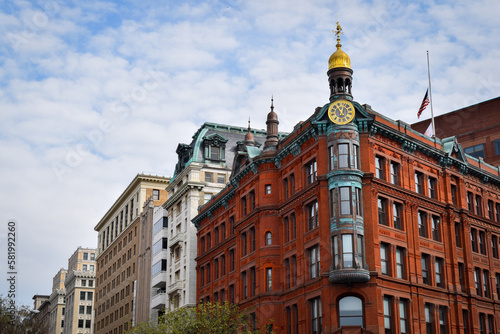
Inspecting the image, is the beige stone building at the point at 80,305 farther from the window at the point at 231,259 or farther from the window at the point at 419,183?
the window at the point at 419,183

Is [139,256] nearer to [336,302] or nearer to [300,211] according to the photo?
[300,211]

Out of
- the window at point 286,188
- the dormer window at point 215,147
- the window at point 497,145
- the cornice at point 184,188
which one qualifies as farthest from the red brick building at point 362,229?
the dormer window at point 215,147

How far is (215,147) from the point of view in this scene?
307ft

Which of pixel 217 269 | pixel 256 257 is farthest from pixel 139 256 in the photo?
pixel 256 257

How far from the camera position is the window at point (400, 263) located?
181 feet

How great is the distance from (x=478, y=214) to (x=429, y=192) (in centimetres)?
823

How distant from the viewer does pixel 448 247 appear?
6047 centimetres

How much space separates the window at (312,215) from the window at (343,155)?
4296 mm

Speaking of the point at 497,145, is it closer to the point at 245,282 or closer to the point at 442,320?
the point at 442,320

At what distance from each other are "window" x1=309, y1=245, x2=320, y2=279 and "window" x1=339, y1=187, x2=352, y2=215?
430cm

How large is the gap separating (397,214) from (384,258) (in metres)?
4.68

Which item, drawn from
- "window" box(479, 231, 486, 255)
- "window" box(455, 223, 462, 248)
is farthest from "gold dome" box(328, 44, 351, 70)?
"window" box(479, 231, 486, 255)

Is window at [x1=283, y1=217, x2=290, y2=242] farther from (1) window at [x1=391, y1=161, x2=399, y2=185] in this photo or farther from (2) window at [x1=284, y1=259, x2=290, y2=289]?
(1) window at [x1=391, y1=161, x2=399, y2=185]

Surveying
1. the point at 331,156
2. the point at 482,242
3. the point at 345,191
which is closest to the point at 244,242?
the point at 331,156
